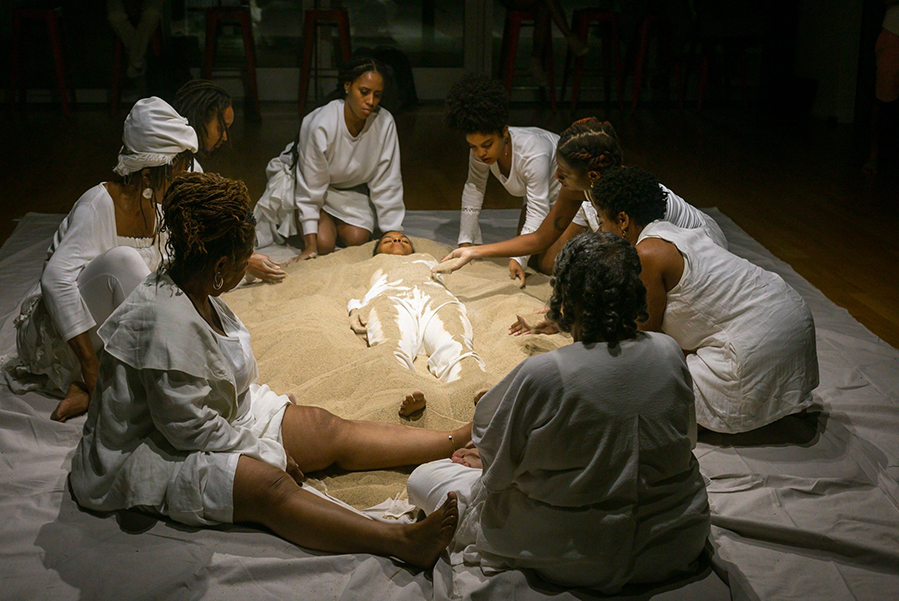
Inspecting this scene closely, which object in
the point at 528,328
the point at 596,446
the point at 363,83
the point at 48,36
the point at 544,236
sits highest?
the point at 48,36

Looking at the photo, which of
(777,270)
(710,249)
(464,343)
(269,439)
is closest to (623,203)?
(710,249)

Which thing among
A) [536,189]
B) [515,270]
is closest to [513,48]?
[536,189]

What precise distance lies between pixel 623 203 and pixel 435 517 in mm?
1223

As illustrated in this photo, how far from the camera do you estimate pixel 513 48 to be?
834 cm

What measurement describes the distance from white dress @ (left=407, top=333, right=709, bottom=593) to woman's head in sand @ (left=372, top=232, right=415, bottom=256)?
2.19m

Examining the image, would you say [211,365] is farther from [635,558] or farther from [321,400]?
[635,558]

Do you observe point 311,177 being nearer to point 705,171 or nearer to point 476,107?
point 476,107

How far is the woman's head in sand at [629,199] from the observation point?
271 cm

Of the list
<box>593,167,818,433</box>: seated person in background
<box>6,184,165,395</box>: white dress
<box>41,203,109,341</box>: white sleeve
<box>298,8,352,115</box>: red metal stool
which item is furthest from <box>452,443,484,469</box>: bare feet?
<box>298,8,352,115</box>: red metal stool

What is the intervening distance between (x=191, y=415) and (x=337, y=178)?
2.75 metres

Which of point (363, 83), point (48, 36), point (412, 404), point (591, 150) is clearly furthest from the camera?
point (48, 36)

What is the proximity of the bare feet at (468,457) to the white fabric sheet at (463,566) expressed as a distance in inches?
13.0

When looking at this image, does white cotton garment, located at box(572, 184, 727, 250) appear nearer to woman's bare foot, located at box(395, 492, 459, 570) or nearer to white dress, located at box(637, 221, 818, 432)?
white dress, located at box(637, 221, 818, 432)

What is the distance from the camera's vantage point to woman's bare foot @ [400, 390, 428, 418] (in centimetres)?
265
